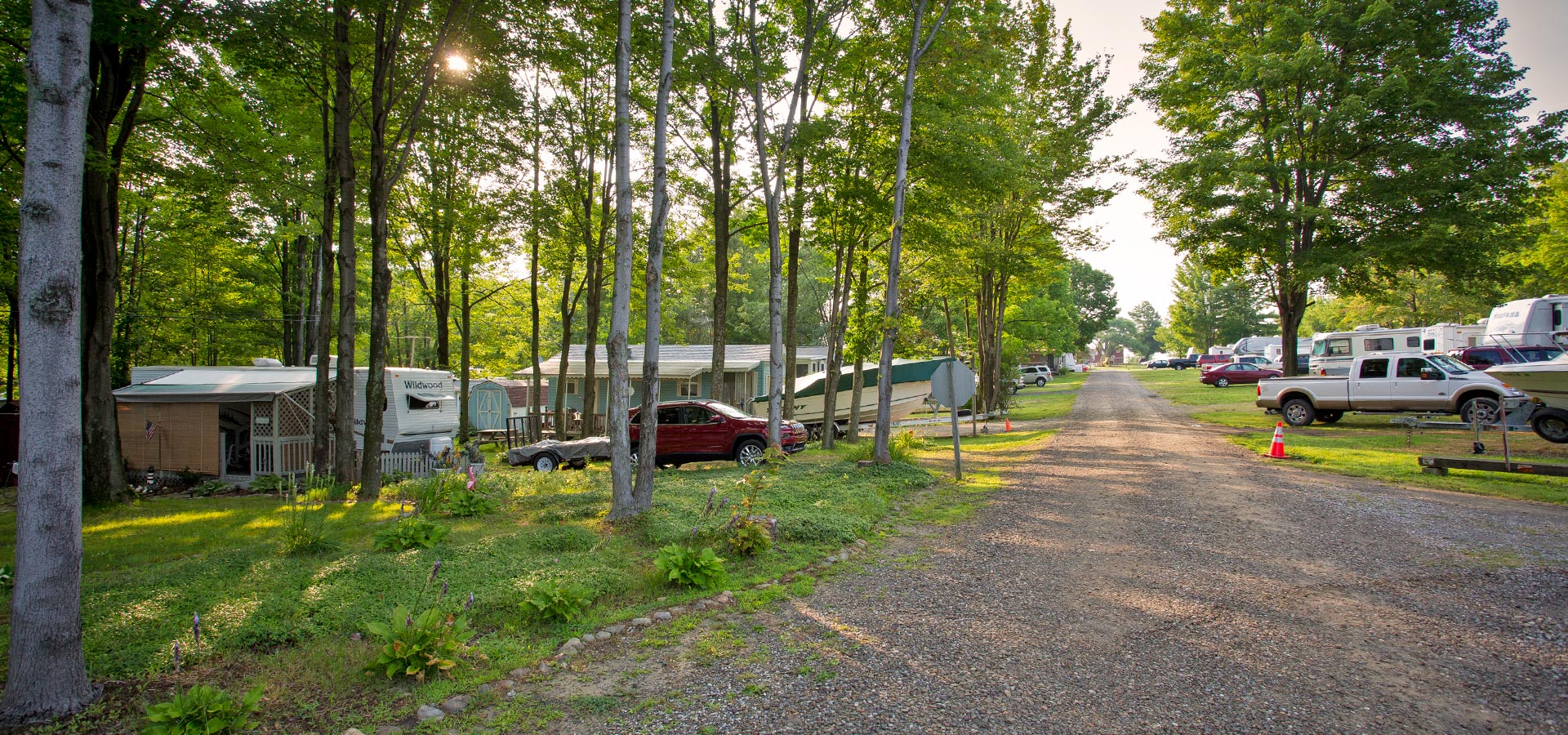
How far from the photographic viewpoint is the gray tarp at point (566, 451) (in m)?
15.5

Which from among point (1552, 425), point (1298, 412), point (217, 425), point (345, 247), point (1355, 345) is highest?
point (345, 247)

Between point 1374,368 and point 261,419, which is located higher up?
point 1374,368

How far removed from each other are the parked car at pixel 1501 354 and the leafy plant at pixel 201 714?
93.2 feet

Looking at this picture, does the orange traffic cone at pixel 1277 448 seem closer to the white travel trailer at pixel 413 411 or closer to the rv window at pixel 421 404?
the white travel trailer at pixel 413 411

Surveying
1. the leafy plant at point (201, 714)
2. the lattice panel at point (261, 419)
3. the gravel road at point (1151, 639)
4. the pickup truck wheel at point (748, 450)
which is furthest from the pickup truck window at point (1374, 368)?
the lattice panel at point (261, 419)

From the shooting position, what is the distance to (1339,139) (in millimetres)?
19531

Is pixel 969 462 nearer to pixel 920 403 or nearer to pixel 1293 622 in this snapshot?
pixel 1293 622

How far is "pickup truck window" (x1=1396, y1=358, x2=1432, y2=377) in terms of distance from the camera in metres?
16.6

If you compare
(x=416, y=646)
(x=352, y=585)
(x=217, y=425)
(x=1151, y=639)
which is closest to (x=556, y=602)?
(x=416, y=646)

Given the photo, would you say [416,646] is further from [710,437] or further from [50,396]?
[710,437]

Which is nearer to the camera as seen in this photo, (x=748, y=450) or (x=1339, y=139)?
(x=748, y=450)

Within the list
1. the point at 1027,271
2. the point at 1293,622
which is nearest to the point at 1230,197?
the point at 1027,271

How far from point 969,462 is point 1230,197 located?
531 inches

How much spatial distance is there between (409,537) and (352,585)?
1.31 metres
